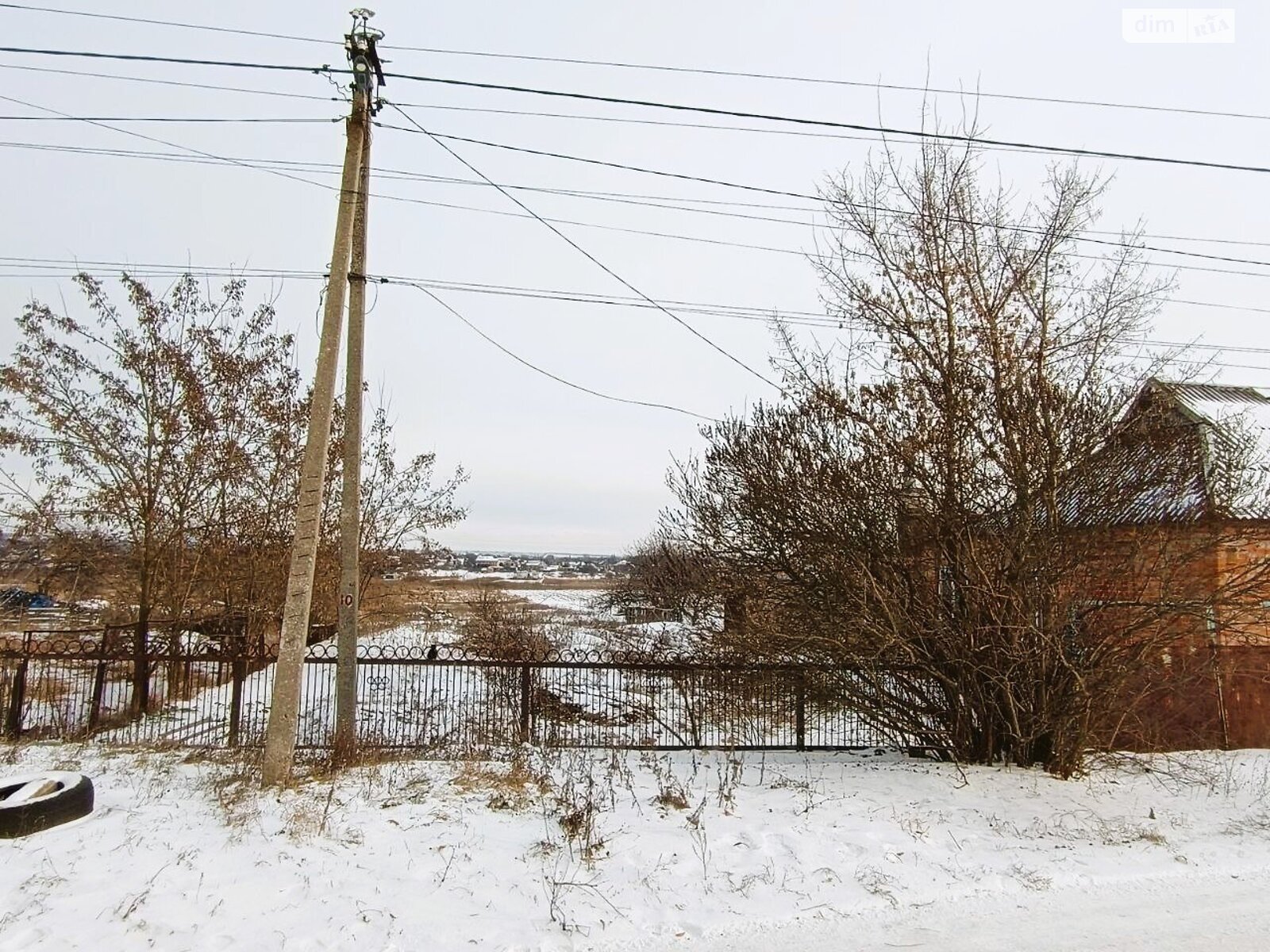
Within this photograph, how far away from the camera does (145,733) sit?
25.3 ft

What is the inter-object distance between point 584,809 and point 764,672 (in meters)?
2.99

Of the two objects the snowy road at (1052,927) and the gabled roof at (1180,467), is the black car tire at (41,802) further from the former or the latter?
the gabled roof at (1180,467)

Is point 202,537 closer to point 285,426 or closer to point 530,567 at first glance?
point 285,426

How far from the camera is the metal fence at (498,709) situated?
291 inches

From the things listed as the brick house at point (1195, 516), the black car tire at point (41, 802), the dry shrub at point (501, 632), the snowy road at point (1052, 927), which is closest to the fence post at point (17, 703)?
the black car tire at point (41, 802)

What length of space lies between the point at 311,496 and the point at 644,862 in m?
3.72

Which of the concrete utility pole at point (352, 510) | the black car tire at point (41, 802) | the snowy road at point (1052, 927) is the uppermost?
the concrete utility pole at point (352, 510)

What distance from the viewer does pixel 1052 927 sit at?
3783 mm

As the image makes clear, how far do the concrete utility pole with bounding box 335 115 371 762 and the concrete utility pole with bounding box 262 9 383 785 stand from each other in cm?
60

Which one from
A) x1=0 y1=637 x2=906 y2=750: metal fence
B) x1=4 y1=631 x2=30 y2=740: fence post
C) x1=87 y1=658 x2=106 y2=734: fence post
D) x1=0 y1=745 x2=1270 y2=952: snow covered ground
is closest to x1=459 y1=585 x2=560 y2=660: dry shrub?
x1=0 y1=637 x2=906 y2=750: metal fence

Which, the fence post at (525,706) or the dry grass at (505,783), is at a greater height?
the fence post at (525,706)

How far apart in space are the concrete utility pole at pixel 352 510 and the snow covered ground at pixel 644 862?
2.62ft

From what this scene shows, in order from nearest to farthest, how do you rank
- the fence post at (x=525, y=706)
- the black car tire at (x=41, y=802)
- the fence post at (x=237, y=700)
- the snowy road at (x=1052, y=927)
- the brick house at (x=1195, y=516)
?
the snowy road at (x=1052, y=927)
the black car tire at (x=41, y=802)
the brick house at (x=1195, y=516)
the fence post at (x=237, y=700)
the fence post at (x=525, y=706)

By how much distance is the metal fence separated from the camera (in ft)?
24.2
